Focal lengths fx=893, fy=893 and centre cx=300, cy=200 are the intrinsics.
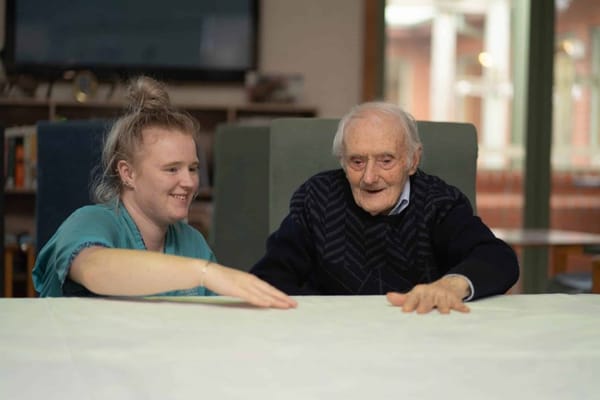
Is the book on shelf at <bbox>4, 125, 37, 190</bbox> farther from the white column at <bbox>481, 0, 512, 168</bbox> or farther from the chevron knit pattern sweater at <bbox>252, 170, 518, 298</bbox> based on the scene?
the chevron knit pattern sweater at <bbox>252, 170, 518, 298</bbox>

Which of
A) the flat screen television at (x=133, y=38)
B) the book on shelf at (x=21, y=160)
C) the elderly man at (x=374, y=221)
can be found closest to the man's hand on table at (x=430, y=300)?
the elderly man at (x=374, y=221)

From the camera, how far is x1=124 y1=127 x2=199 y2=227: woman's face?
5.32 ft

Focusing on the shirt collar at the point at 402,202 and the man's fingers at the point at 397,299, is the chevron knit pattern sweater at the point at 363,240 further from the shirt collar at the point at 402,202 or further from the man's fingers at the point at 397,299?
the man's fingers at the point at 397,299

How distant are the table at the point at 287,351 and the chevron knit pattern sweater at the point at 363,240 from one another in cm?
Answer: 66

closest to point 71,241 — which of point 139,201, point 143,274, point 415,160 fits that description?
point 143,274

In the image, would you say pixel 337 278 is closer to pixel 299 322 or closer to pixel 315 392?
pixel 299 322

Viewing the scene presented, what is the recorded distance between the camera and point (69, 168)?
2.19 meters

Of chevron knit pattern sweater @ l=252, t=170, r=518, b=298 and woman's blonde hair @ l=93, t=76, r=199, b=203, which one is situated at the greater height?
woman's blonde hair @ l=93, t=76, r=199, b=203

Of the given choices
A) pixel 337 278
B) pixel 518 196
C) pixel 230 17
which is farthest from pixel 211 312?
pixel 518 196

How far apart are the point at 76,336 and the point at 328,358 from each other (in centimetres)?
28

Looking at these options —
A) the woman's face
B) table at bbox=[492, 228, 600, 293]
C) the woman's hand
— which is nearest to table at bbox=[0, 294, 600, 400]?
the woman's hand

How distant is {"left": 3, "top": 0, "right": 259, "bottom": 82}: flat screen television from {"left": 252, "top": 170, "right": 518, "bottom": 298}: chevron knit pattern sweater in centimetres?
337

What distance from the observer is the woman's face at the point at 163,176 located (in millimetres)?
1620

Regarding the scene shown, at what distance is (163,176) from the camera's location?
5.33 feet
